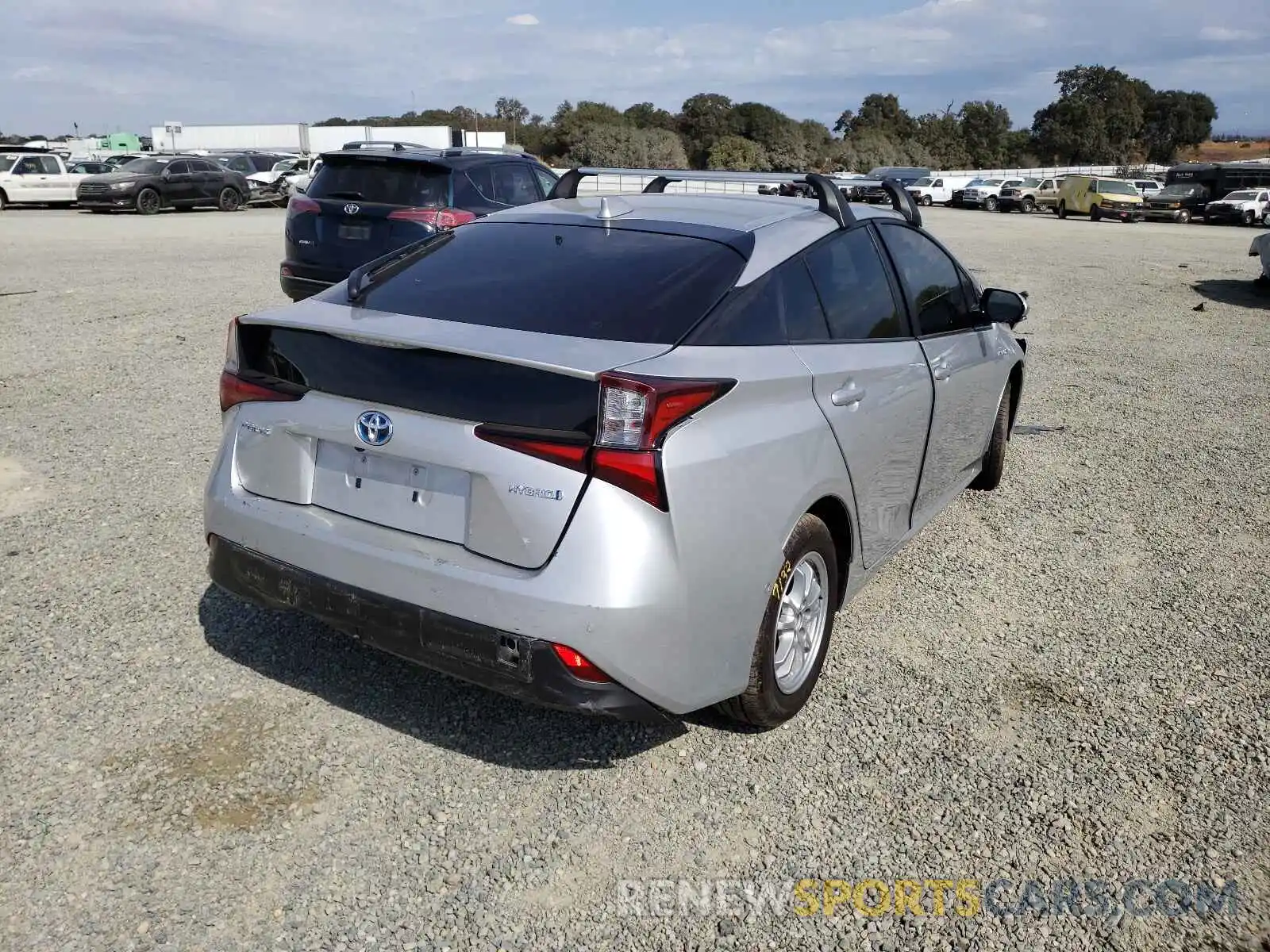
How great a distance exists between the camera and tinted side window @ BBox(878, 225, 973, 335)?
435cm

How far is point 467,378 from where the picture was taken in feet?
9.30

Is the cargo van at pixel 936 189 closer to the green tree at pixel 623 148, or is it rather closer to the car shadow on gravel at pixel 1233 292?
the green tree at pixel 623 148

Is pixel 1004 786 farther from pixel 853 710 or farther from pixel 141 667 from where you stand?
pixel 141 667

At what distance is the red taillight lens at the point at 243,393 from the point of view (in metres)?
3.19

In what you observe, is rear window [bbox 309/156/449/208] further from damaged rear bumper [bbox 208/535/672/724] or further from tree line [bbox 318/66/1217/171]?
tree line [bbox 318/66/1217/171]

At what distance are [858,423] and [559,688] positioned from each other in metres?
1.44

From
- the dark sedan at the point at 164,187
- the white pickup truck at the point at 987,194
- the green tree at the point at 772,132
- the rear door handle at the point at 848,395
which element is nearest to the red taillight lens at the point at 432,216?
the rear door handle at the point at 848,395

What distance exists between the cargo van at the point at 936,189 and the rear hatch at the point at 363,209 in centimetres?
4291

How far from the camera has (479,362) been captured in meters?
2.83

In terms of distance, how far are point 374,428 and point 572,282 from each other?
33.9 inches

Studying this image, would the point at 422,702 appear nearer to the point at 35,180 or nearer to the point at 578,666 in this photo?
the point at 578,666

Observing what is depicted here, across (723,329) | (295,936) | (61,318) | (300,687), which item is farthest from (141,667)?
(61,318)

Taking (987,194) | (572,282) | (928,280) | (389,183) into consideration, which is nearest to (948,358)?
(928,280)

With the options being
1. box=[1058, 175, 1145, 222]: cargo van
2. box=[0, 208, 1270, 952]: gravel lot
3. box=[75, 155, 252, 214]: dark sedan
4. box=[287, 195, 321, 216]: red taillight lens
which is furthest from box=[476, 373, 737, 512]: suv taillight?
box=[1058, 175, 1145, 222]: cargo van
